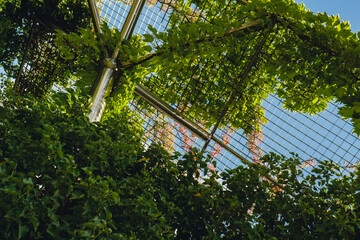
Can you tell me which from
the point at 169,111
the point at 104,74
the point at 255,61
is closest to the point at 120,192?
the point at 104,74

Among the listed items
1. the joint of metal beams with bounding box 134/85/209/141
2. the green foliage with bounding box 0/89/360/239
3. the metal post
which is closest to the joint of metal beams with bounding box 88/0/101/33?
the metal post

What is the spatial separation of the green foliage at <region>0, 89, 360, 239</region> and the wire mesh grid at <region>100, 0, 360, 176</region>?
1.12 m

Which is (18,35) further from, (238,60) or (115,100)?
→ (238,60)

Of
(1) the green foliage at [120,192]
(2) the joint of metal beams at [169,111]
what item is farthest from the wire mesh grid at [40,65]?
(1) the green foliage at [120,192]

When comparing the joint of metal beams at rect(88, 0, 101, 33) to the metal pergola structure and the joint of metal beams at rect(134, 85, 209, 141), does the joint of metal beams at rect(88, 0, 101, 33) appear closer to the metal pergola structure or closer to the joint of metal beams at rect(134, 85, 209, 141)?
the metal pergola structure

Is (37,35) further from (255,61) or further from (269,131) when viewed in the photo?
(269,131)

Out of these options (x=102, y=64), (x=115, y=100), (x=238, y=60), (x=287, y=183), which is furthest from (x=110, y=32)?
(x=287, y=183)

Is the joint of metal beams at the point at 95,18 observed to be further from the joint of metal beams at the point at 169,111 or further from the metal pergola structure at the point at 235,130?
the joint of metal beams at the point at 169,111

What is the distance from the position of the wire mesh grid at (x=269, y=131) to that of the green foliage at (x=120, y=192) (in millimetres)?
1118

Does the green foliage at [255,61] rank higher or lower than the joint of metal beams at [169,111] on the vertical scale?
higher

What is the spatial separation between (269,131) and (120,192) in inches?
89.4

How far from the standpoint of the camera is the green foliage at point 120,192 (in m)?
1.70

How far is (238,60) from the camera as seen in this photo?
144 inches

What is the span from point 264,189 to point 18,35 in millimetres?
3627
